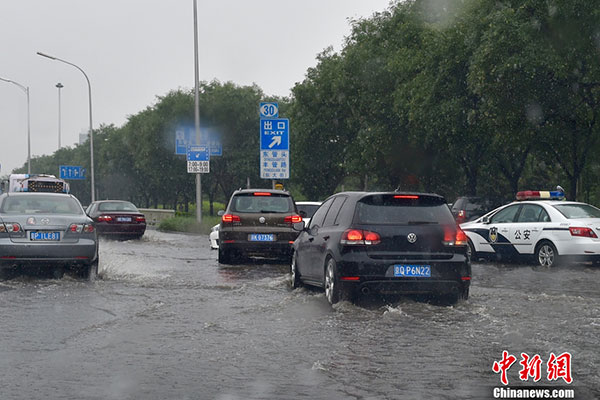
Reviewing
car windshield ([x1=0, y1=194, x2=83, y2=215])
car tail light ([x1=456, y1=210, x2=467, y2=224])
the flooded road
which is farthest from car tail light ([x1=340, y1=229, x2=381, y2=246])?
car tail light ([x1=456, y1=210, x2=467, y2=224])

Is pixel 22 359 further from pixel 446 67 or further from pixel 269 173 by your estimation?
pixel 446 67

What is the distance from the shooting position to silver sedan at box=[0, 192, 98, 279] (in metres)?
14.1

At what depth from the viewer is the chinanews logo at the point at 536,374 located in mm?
6160

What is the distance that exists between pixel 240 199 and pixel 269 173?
9928 millimetres

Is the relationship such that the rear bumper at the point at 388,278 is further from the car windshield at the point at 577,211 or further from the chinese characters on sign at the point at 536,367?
the car windshield at the point at 577,211

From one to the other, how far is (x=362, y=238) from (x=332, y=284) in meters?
0.76

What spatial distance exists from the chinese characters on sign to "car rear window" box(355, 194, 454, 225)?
11.3 ft

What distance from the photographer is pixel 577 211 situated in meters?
17.8

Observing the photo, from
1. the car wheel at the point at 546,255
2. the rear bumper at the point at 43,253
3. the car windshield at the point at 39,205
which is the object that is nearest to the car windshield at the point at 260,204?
the car windshield at the point at 39,205

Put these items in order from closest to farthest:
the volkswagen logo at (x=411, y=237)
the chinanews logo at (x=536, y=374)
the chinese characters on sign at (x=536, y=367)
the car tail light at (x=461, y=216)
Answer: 1. the chinanews logo at (x=536, y=374)
2. the chinese characters on sign at (x=536, y=367)
3. the volkswagen logo at (x=411, y=237)
4. the car tail light at (x=461, y=216)

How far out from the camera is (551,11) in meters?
23.0

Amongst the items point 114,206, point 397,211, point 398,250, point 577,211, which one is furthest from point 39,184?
point 398,250

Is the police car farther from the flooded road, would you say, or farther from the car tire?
the car tire

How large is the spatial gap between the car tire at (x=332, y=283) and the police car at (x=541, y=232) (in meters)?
5.28
